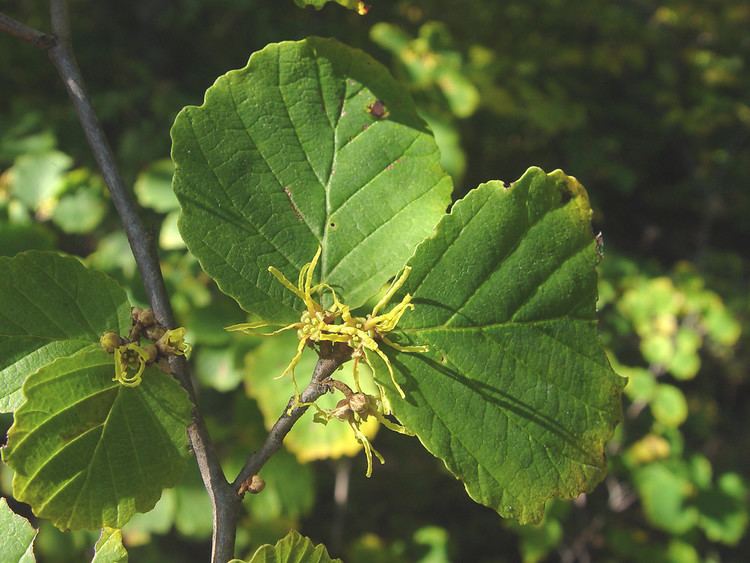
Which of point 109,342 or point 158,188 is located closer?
point 109,342

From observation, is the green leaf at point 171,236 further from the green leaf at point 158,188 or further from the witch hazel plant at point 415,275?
the witch hazel plant at point 415,275

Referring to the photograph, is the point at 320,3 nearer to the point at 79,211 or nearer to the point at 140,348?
the point at 140,348

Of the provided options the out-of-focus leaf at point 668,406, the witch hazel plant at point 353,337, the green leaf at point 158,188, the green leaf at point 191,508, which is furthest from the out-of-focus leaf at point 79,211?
the out-of-focus leaf at point 668,406

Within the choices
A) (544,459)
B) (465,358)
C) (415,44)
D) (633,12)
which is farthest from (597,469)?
(633,12)

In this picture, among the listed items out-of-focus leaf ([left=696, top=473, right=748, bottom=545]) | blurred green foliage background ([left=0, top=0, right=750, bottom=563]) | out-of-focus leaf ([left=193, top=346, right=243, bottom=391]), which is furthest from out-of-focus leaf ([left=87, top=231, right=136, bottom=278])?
out-of-focus leaf ([left=696, top=473, right=748, bottom=545])

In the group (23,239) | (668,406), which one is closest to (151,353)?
(23,239)

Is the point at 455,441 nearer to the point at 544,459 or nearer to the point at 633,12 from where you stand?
the point at 544,459
